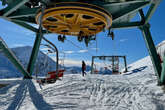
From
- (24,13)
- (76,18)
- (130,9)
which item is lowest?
(76,18)

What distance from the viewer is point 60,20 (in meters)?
7.86

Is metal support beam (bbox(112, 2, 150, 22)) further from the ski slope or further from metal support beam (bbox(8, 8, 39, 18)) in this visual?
metal support beam (bbox(8, 8, 39, 18))

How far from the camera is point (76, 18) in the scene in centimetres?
759

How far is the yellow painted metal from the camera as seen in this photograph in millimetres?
6473

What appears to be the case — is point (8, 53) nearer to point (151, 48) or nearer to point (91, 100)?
point (91, 100)

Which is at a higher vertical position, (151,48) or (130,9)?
(130,9)

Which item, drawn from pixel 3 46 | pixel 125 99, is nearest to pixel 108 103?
pixel 125 99

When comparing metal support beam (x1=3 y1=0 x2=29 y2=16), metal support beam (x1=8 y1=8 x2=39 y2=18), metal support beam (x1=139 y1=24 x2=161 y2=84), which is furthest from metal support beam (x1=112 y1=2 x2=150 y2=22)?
metal support beam (x1=3 y1=0 x2=29 y2=16)

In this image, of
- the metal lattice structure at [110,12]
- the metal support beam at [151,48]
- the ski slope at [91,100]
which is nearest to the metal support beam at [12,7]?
the metal lattice structure at [110,12]

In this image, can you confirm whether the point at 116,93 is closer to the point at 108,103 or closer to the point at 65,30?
the point at 108,103

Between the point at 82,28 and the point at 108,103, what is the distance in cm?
540

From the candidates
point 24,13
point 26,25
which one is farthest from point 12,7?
point 26,25

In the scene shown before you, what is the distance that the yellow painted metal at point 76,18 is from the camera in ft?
21.2

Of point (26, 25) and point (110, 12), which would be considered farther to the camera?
point (26, 25)
